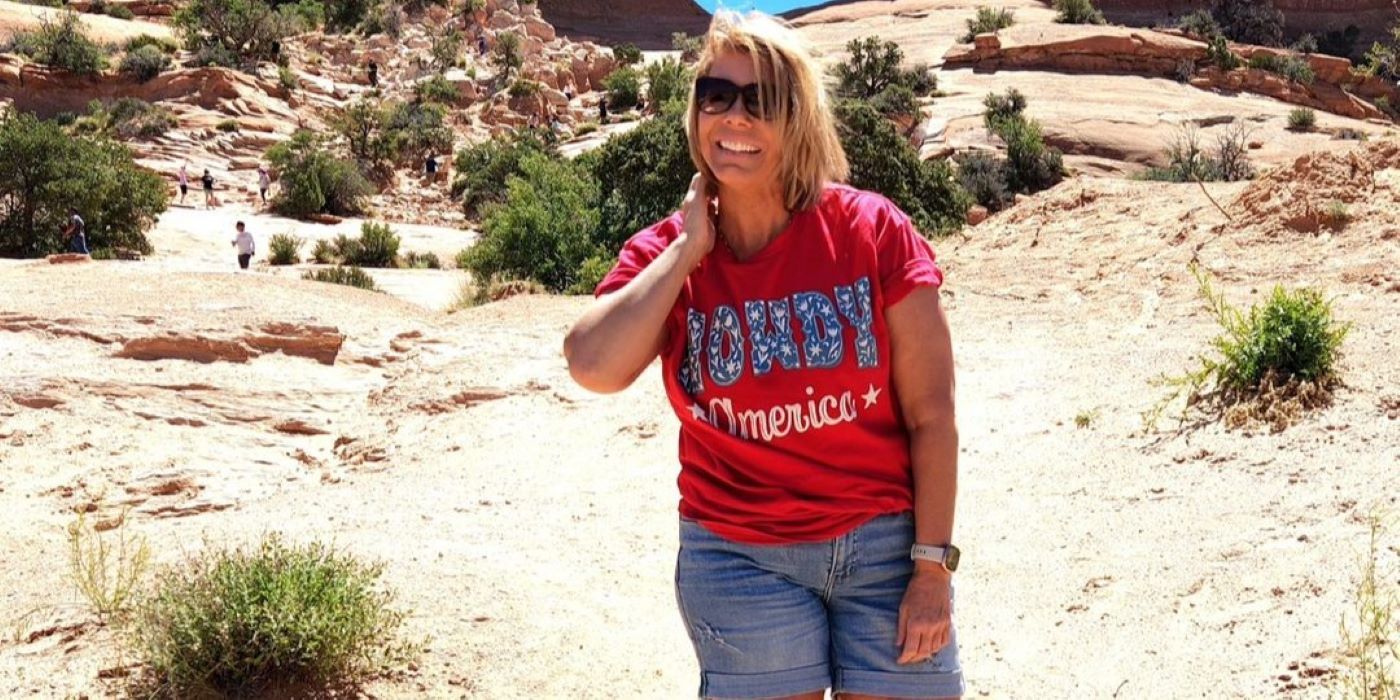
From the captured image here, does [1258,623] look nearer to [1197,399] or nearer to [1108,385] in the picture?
[1197,399]

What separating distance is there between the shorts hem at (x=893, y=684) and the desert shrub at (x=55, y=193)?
72.6ft

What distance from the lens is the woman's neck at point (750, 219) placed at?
2.13 meters

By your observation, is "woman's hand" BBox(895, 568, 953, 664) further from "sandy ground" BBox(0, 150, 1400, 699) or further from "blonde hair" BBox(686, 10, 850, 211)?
"sandy ground" BBox(0, 150, 1400, 699)

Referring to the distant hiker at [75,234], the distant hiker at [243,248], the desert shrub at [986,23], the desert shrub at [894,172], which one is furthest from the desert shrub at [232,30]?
the desert shrub at [894,172]

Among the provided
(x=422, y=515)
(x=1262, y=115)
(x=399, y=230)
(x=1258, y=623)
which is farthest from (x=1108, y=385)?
(x=1262, y=115)

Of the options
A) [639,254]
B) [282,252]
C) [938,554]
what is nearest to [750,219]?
[639,254]

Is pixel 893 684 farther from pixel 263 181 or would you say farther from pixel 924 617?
pixel 263 181

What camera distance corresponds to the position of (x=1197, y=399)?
6.79m

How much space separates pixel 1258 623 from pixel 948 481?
2.70 meters

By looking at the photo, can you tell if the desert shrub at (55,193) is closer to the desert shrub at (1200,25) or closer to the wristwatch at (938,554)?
the wristwatch at (938,554)

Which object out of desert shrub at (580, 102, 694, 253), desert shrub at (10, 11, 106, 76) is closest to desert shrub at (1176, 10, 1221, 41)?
desert shrub at (580, 102, 694, 253)

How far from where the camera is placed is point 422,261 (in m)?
24.8

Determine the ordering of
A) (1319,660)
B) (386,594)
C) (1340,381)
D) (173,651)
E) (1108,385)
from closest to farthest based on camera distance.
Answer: (1319,660), (173,651), (386,594), (1340,381), (1108,385)

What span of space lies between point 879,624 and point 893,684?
10 cm
